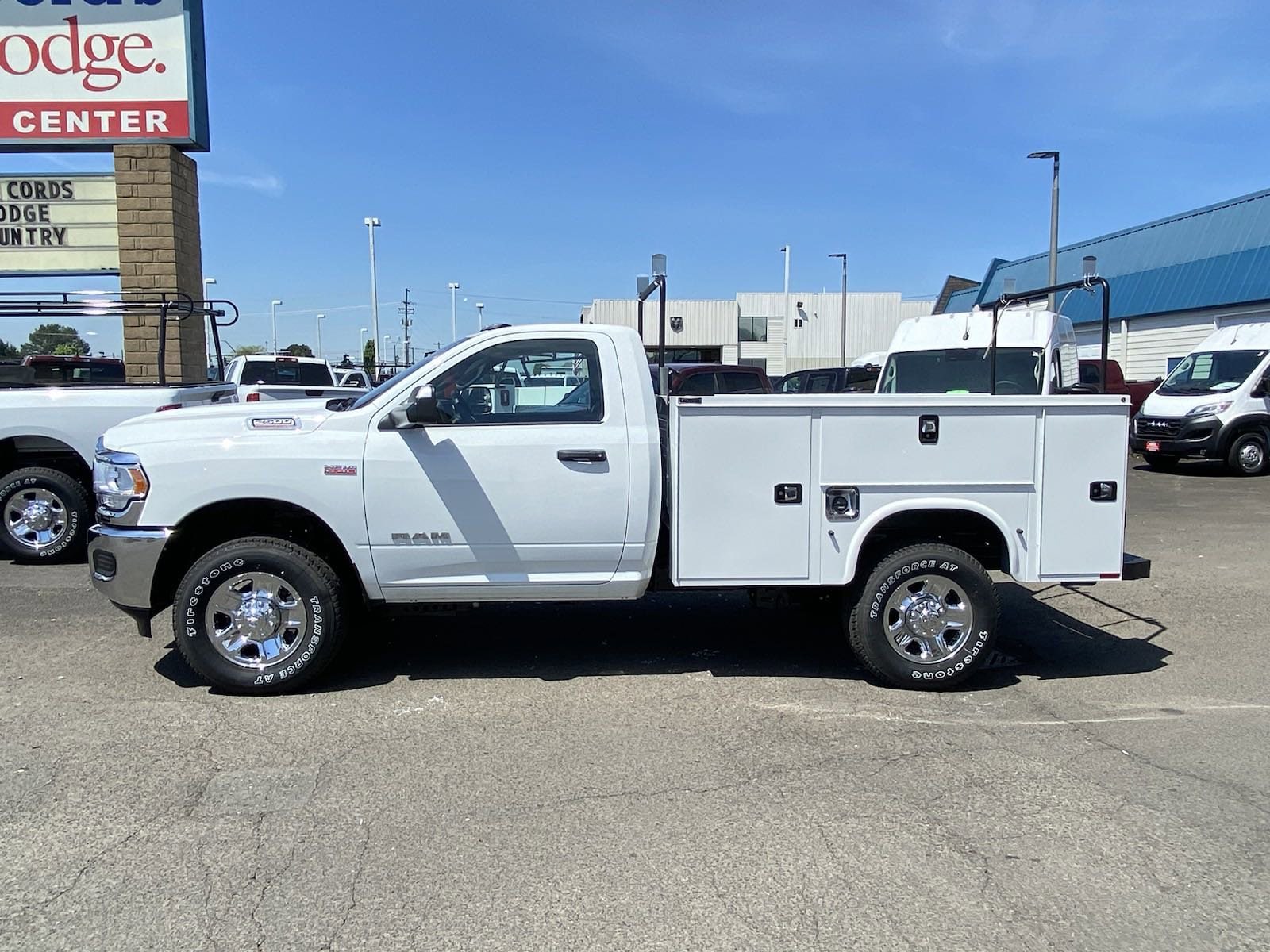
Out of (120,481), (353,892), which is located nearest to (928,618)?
(353,892)

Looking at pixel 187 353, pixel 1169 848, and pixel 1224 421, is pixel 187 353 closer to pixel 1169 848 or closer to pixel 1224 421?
pixel 1169 848

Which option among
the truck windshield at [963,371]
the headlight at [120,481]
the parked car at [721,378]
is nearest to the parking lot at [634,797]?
the headlight at [120,481]

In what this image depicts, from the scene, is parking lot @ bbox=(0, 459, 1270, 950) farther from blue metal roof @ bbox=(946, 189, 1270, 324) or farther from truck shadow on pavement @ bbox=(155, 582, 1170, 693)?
blue metal roof @ bbox=(946, 189, 1270, 324)

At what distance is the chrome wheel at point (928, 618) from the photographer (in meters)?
5.46

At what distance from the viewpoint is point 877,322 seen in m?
62.0

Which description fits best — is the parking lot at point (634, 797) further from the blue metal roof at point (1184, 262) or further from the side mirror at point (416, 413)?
the blue metal roof at point (1184, 262)

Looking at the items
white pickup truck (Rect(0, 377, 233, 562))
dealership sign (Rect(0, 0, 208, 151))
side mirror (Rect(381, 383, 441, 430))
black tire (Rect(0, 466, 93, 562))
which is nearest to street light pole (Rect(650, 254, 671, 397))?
side mirror (Rect(381, 383, 441, 430))

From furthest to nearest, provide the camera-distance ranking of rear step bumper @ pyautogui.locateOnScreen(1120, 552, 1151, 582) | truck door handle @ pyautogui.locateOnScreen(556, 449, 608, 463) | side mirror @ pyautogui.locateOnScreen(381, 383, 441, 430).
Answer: rear step bumper @ pyautogui.locateOnScreen(1120, 552, 1151, 582) → truck door handle @ pyautogui.locateOnScreen(556, 449, 608, 463) → side mirror @ pyautogui.locateOnScreen(381, 383, 441, 430)

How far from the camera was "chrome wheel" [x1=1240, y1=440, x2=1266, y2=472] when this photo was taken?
16.7 meters

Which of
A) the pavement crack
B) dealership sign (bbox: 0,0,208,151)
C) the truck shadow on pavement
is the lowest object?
the pavement crack

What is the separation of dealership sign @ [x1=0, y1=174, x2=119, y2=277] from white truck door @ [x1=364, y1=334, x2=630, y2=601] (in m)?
9.80

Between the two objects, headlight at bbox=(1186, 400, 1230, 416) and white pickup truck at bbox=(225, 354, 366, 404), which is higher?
white pickup truck at bbox=(225, 354, 366, 404)

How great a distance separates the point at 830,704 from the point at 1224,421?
14334mm

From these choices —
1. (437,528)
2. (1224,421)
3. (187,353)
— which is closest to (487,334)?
(437,528)
